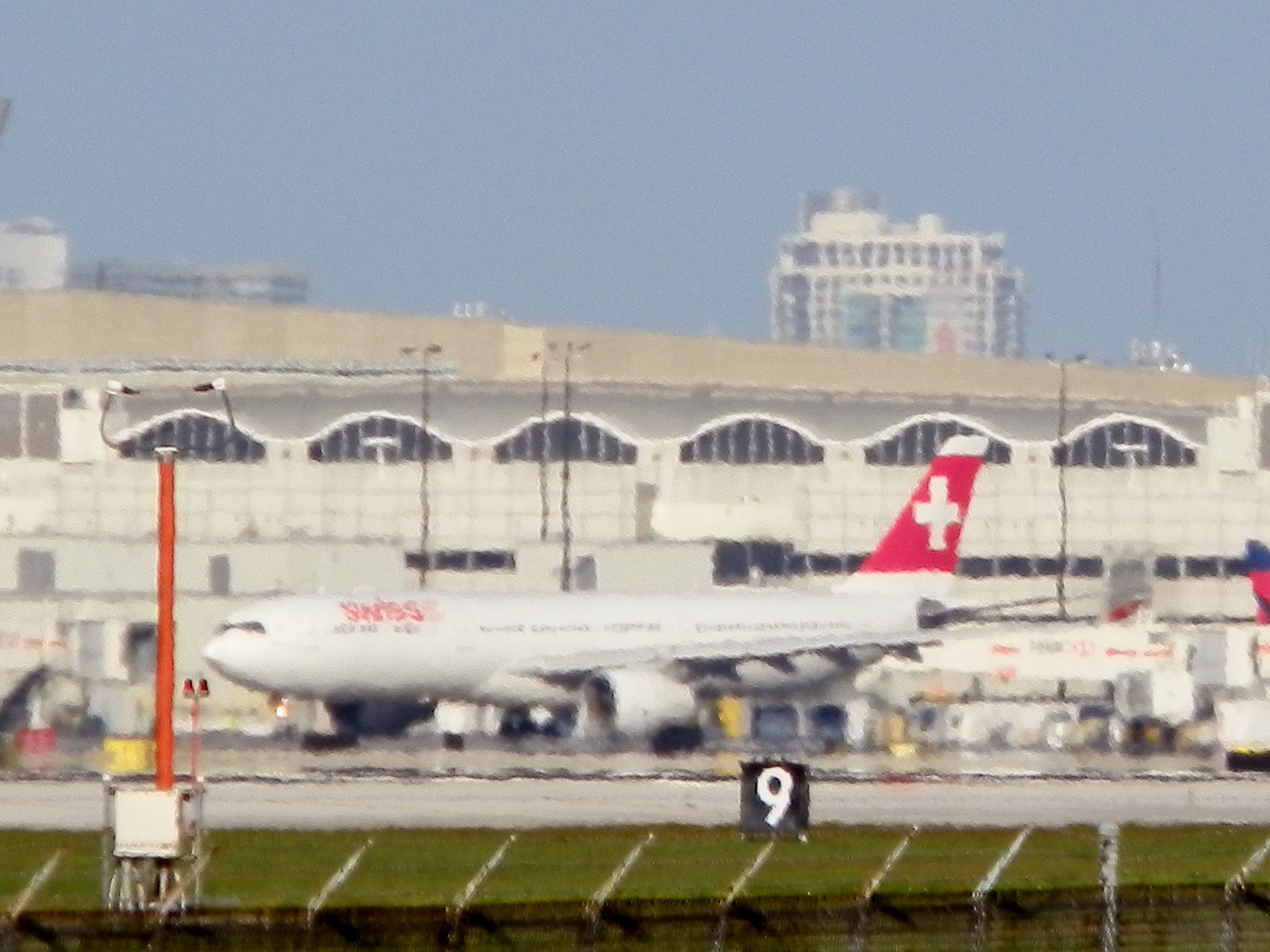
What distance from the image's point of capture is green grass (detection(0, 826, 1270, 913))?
30.5 metres

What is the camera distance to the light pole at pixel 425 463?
3856 inches

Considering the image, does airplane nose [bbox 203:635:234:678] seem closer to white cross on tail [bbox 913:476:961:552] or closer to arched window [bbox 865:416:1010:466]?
white cross on tail [bbox 913:476:961:552]

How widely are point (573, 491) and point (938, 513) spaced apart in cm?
3258

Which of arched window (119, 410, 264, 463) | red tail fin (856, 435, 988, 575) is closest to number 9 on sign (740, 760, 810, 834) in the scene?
red tail fin (856, 435, 988, 575)

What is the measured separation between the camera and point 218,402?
118500mm

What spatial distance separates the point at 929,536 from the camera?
77.9 meters

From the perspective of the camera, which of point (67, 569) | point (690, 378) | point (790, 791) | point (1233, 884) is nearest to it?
point (1233, 884)

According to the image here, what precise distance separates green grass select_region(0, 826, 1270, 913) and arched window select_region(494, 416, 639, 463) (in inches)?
2999

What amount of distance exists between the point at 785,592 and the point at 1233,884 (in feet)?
156

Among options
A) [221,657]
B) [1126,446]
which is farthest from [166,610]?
[1126,446]

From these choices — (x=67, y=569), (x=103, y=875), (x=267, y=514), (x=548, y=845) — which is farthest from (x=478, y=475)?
(x=103, y=875)

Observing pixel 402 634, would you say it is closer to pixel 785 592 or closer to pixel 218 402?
pixel 785 592

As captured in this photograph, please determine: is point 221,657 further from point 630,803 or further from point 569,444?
point 569,444

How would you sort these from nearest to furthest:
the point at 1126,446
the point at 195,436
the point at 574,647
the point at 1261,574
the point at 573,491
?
1. the point at 574,647
2. the point at 1261,574
3. the point at 573,491
4. the point at 195,436
5. the point at 1126,446
